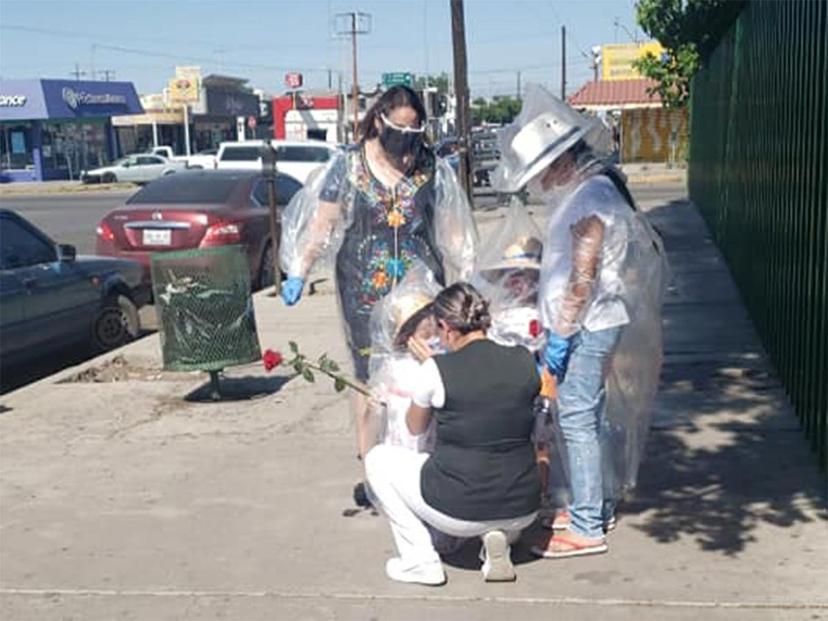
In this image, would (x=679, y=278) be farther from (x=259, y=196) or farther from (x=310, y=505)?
(x=310, y=505)

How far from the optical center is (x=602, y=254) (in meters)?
4.79

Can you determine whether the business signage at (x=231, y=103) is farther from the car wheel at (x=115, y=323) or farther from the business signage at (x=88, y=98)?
the car wheel at (x=115, y=323)

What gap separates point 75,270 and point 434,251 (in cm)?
547

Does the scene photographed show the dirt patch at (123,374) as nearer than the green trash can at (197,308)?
No

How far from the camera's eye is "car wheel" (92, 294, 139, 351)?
1072 centimetres

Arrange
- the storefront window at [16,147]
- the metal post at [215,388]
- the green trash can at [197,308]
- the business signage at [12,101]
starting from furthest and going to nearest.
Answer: the storefront window at [16,147] → the business signage at [12,101] → the metal post at [215,388] → the green trash can at [197,308]

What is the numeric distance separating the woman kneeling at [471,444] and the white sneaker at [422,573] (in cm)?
18

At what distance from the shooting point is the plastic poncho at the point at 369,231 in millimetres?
5605

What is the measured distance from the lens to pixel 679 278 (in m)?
13.1

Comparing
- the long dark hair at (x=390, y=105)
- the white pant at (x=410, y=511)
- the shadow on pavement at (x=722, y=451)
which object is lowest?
the shadow on pavement at (x=722, y=451)

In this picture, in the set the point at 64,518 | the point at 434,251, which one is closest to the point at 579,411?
the point at 434,251

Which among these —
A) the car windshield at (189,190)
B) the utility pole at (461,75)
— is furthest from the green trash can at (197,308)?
the utility pole at (461,75)

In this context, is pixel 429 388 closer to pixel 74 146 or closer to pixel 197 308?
pixel 197 308

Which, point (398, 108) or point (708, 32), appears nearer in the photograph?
point (398, 108)
